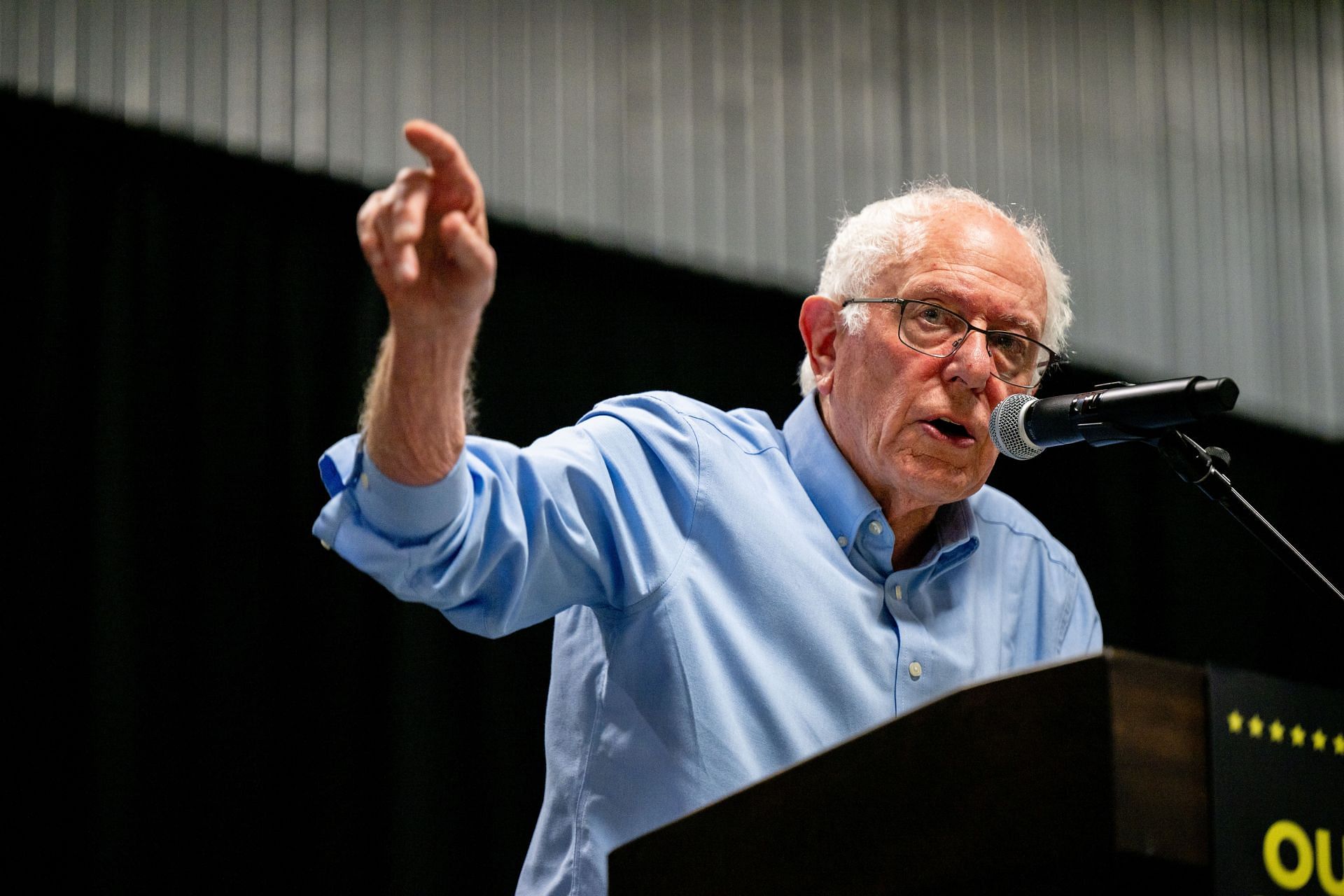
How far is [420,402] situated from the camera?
1.19 meters

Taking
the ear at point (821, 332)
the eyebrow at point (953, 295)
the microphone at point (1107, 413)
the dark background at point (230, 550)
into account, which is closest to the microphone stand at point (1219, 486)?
the microphone at point (1107, 413)

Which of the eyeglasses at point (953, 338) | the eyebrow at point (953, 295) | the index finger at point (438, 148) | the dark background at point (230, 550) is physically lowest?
the dark background at point (230, 550)

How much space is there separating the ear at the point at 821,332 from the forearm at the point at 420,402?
878mm

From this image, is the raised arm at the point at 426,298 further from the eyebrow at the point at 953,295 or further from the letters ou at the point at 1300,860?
the eyebrow at the point at 953,295

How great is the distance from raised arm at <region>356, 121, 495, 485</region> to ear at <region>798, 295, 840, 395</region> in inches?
34.7

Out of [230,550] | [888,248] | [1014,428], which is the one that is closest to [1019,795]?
[1014,428]

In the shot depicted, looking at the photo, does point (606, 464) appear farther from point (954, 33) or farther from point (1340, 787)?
point (954, 33)

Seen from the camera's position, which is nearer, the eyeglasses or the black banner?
the black banner

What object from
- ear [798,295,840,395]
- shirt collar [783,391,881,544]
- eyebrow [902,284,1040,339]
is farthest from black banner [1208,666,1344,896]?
ear [798,295,840,395]

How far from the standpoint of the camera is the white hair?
6.34ft

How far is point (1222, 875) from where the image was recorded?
2.63 feet

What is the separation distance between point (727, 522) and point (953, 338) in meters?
0.47

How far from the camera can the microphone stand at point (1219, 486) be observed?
4.32ft

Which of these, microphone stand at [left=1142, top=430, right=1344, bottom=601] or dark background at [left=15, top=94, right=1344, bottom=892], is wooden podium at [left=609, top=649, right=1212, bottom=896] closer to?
microphone stand at [left=1142, top=430, right=1344, bottom=601]
